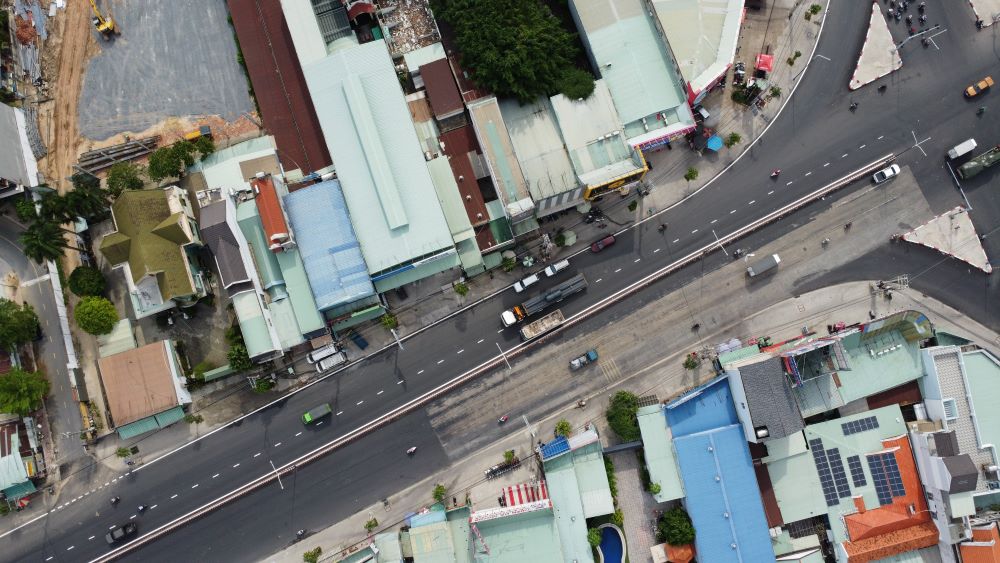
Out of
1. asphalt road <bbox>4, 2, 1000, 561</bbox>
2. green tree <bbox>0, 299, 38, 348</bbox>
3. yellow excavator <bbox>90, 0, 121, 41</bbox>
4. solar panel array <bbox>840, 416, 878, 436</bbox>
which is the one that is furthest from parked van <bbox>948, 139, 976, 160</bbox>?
green tree <bbox>0, 299, 38, 348</bbox>

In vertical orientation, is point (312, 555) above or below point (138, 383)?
below

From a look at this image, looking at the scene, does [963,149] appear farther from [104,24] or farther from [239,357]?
[104,24]

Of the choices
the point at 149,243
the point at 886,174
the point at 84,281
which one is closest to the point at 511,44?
the point at 149,243

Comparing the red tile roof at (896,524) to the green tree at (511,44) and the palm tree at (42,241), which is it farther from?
the palm tree at (42,241)

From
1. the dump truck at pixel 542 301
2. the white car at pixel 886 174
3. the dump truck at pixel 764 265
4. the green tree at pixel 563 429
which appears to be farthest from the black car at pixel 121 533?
the white car at pixel 886 174

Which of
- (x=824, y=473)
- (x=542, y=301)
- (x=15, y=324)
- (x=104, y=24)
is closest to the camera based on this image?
(x=15, y=324)
